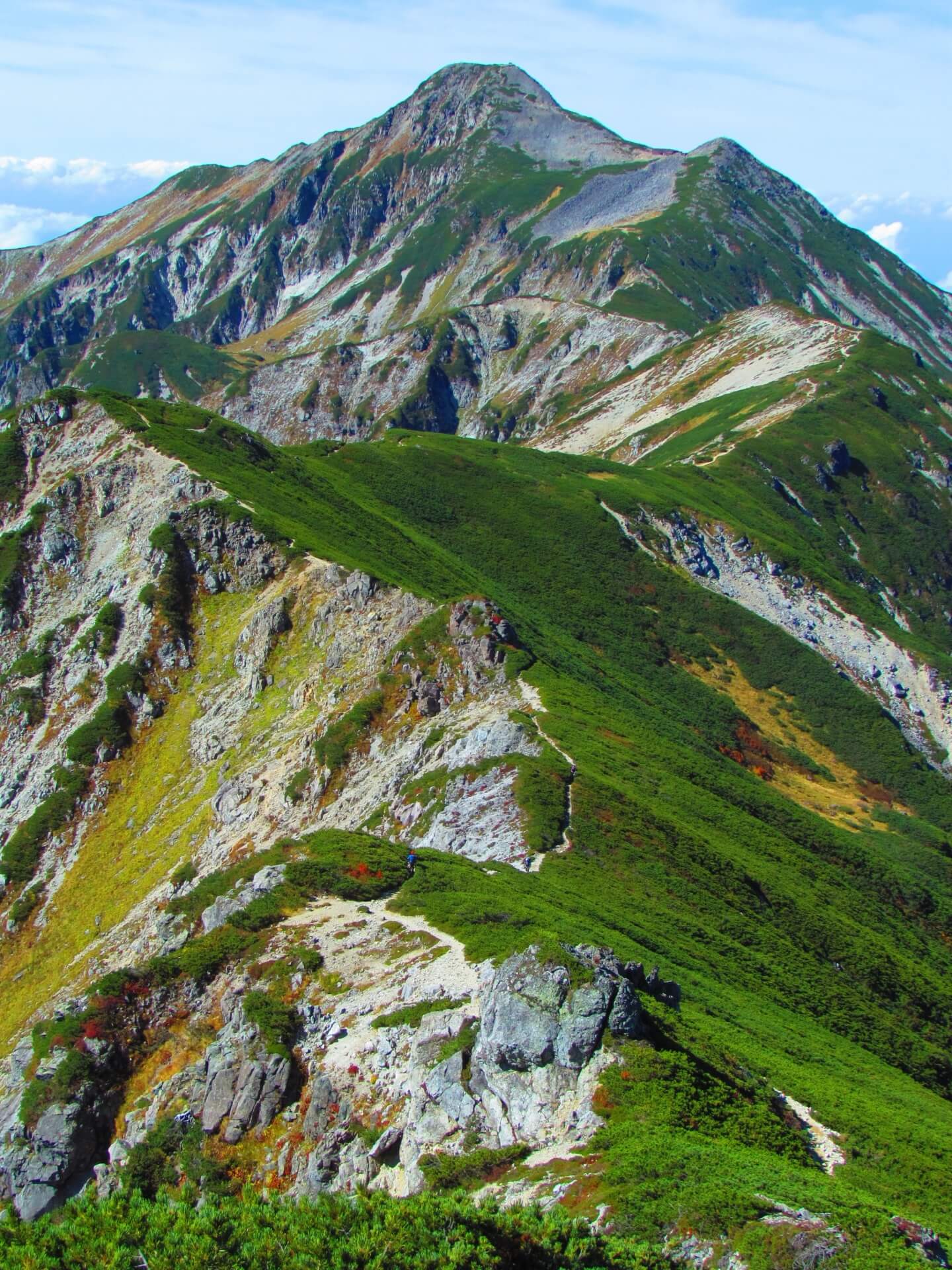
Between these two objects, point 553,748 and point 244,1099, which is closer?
point 244,1099

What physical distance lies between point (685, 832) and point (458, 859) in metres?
15.7

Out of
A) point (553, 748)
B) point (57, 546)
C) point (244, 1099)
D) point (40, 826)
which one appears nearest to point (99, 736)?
point (40, 826)

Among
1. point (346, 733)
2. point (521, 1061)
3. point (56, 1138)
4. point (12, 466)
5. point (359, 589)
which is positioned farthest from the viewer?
point (12, 466)

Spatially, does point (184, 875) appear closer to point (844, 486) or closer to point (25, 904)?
point (25, 904)

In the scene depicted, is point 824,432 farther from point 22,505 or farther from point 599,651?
point 22,505

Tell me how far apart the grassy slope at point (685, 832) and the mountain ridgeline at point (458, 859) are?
34 cm

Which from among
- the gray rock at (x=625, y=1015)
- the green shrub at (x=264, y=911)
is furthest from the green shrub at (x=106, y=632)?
the gray rock at (x=625, y=1015)

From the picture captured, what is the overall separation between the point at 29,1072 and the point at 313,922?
1028 cm

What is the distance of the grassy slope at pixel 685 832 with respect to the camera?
35.3 meters

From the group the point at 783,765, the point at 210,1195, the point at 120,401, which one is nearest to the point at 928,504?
the point at 783,765

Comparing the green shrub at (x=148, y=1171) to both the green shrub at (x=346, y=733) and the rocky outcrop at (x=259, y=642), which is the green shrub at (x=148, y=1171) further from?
the rocky outcrop at (x=259, y=642)

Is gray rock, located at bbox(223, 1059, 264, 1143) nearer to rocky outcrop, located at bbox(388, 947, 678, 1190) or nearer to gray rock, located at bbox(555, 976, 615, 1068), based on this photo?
rocky outcrop, located at bbox(388, 947, 678, 1190)

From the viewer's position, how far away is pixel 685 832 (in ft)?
196

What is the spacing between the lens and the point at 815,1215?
22172 mm
